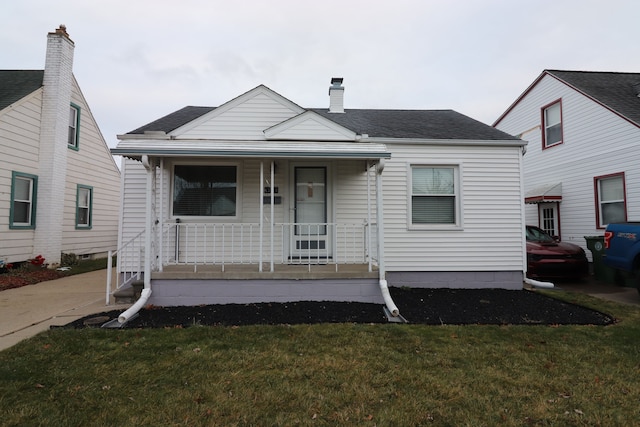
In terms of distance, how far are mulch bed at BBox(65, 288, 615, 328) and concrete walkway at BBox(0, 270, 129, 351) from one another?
1.48 feet

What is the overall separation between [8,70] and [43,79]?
6.92ft

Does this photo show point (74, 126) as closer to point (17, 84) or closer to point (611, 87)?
point (17, 84)

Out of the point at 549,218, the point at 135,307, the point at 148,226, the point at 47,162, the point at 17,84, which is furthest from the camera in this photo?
the point at 549,218

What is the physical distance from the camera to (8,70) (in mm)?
10633

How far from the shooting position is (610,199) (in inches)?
359

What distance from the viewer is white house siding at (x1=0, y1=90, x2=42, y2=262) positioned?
330 inches

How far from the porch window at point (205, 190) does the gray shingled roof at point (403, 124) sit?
1.17 m

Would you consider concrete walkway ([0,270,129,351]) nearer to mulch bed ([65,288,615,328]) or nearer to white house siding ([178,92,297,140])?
mulch bed ([65,288,615,328])

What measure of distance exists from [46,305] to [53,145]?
6286mm

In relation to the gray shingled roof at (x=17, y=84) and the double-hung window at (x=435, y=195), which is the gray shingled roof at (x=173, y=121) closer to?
the gray shingled roof at (x=17, y=84)

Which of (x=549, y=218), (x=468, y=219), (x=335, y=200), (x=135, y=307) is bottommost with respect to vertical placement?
(x=135, y=307)

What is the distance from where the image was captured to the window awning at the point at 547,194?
1039 centimetres

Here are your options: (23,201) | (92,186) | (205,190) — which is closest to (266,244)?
(205,190)

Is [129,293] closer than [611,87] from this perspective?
Yes
